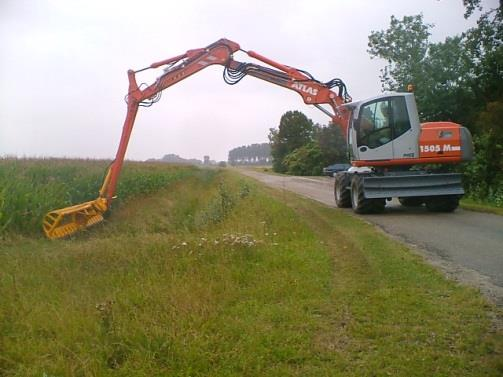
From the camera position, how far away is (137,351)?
3992 millimetres

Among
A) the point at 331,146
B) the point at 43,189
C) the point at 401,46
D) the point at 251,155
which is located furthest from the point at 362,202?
the point at 251,155

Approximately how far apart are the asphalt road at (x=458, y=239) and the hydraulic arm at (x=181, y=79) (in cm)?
364

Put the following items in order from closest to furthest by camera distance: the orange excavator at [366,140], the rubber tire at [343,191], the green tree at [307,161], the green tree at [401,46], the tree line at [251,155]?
the orange excavator at [366,140] < the rubber tire at [343,191] < the green tree at [401,46] < the green tree at [307,161] < the tree line at [251,155]

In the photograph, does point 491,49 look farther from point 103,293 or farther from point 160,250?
point 103,293

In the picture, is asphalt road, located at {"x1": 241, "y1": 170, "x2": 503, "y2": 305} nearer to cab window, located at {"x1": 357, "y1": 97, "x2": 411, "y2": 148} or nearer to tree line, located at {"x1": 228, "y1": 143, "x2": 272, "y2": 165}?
cab window, located at {"x1": 357, "y1": 97, "x2": 411, "y2": 148}

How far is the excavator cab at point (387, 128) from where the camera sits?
38.3ft

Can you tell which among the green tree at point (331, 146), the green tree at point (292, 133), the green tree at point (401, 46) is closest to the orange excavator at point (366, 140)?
the green tree at point (401, 46)

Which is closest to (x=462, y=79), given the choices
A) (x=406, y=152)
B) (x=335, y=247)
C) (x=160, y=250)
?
(x=406, y=152)

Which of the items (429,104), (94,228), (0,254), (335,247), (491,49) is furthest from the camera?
(429,104)

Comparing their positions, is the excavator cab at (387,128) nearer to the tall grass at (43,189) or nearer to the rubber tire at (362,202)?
the rubber tire at (362,202)

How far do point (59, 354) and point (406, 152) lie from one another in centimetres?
981

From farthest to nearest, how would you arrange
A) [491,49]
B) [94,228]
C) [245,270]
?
[491,49] → [94,228] → [245,270]

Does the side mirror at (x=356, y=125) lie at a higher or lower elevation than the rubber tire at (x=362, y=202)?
higher

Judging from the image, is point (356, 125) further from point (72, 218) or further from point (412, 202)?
point (72, 218)
